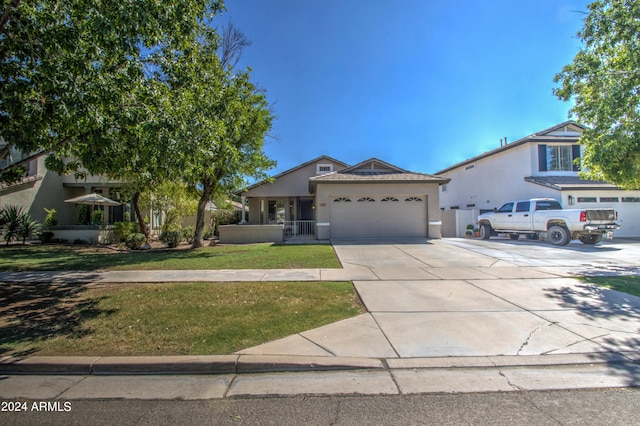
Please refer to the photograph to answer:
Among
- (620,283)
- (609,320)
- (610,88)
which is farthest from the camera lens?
(610,88)

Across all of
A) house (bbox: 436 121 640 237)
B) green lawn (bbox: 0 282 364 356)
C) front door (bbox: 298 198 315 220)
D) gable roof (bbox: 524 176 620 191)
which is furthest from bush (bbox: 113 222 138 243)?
gable roof (bbox: 524 176 620 191)

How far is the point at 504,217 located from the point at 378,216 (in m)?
6.98

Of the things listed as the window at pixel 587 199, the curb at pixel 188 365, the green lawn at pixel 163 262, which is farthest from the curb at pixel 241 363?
the window at pixel 587 199

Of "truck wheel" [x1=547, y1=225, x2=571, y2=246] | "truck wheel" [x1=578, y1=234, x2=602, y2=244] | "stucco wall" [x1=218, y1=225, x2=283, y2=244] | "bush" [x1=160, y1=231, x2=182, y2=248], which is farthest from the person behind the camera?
"stucco wall" [x1=218, y1=225, x2=283, y2=244]

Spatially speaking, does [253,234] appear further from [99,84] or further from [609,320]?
[609,320]

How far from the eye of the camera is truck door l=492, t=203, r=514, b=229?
17.5 meters

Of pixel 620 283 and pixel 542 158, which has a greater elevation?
pixel 542 158

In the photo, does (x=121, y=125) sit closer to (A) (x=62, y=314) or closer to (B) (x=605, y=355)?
(A) (x=62, y=314)

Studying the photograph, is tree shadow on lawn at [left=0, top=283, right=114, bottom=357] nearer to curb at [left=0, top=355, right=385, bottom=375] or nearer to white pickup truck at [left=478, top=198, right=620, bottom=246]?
curb at [left=0, top=355, right=385, bottom=375]

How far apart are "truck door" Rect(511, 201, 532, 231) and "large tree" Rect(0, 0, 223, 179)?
1755 cm

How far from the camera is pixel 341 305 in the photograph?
6168mm

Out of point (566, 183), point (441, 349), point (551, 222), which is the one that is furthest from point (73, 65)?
point (566, 183)

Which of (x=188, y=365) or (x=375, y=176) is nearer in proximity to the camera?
(x=188, y=365)

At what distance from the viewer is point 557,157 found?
20438 mm
